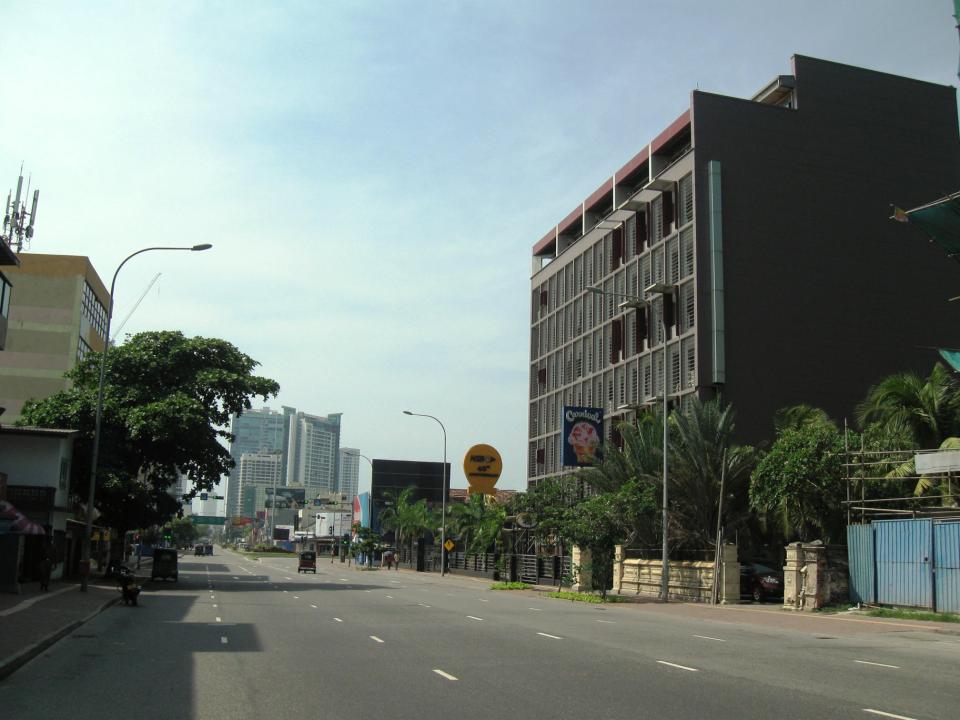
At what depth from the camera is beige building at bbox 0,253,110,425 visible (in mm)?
72688

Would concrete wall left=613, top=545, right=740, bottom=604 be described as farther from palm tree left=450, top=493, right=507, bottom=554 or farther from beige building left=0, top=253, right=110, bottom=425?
beige building left=0, top=253, right=110, bottom=425

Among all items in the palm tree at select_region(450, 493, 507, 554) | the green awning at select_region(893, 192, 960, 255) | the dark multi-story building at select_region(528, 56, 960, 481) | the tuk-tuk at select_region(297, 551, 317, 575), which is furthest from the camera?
the tuk-tuk at select_region(297, 551, 317, 575)

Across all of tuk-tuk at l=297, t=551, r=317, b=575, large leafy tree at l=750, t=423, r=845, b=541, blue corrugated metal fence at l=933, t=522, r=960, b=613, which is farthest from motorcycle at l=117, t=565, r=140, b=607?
tuk-tuk at l=297, t=551, r=317, b=575

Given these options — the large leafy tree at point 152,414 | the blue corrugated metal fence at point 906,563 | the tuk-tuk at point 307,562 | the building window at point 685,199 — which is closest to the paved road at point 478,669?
the blue corrugated metal fence at point 906,563

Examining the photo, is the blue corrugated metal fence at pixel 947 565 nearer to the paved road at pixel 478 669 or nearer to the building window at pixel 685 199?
the paved road at pixel 478 669

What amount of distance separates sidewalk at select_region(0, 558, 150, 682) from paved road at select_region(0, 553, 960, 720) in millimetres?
390

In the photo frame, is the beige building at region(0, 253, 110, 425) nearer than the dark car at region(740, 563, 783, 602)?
No

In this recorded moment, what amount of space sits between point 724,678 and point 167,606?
22808mm

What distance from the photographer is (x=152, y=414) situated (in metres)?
44.2

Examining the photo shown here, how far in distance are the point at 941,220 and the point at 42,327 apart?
216 feet

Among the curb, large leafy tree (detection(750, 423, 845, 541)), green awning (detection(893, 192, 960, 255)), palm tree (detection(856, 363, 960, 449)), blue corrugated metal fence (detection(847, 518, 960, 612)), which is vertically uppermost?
green awning (detection(893, 192, 960, 255))

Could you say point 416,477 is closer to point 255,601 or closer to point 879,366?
point 879,366

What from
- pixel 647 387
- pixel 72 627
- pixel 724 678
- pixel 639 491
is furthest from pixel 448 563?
pixel 724 678

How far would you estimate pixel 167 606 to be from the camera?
31.3m
